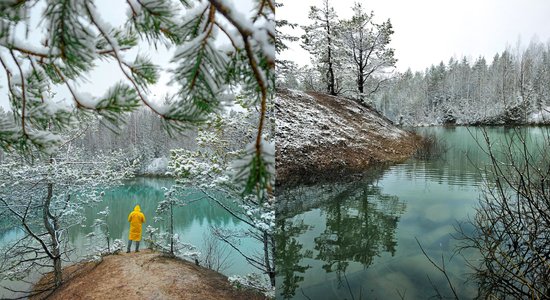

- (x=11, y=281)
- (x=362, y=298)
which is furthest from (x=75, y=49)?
(x=11, y=281)

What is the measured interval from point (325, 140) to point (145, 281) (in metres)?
2.30

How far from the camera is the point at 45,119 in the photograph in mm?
594

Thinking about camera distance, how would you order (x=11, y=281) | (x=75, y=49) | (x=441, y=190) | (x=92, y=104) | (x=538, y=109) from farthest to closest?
(x=11, y=281), (x=441, y=190), (x=538, y=109), (x=92, y=104), (x=75, y=49)

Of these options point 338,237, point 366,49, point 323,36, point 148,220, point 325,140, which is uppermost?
point 323,36

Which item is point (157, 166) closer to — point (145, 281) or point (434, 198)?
point (145, 281)

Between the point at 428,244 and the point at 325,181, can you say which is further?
the point at 325,181

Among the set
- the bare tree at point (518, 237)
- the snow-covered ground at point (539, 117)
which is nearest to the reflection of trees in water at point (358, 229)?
the bare tree at point (518, 237)

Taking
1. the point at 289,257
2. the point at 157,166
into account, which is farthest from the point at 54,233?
the point at 289,257

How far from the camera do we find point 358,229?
86.2 inches

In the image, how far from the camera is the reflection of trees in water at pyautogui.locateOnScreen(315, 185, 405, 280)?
6.35ft

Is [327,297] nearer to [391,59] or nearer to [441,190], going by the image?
[441,190]

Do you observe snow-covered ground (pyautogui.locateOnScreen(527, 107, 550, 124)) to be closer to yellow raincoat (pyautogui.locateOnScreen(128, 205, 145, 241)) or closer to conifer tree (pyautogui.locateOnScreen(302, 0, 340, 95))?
yellow raincoat (pyautogui.locateOnScreen(128, 205, 145, 241))

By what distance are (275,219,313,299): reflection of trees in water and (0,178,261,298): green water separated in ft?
1.74

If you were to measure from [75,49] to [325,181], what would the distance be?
9.39 feet
